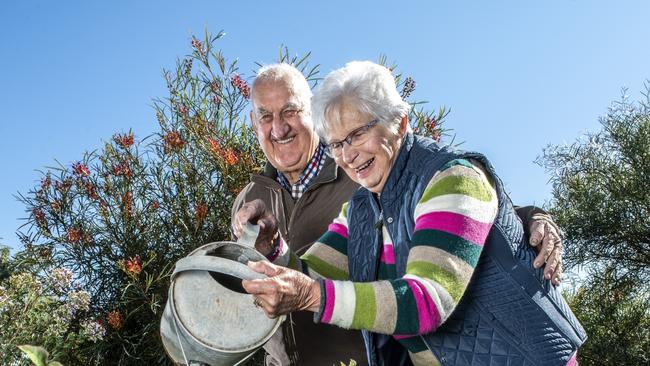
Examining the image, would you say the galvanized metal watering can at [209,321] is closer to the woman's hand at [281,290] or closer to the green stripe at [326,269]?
the woman's hand at [281,290]

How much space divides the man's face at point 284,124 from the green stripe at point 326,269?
0.78 m

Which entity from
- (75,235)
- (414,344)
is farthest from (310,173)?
(75,235)

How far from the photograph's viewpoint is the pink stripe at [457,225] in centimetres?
183

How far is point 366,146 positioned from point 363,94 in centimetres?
A: 15

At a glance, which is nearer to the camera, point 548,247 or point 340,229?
point 548,247

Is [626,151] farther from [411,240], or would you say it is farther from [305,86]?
[411,240]

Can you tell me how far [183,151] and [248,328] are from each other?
3.45 m

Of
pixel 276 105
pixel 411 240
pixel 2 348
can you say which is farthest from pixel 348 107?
pixel 2 348

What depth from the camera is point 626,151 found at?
8.48 meters

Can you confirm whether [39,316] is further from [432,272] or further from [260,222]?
[432,272]

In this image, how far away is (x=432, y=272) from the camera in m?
1.81

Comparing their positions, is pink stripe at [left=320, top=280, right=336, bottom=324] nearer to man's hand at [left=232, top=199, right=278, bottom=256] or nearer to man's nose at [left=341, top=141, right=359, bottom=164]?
man's nose at [left=341, top=141, right=359, bottom=164]

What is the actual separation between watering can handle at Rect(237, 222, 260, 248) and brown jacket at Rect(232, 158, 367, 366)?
667 millimetres

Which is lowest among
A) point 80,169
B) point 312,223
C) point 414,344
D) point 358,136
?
point 80,169
